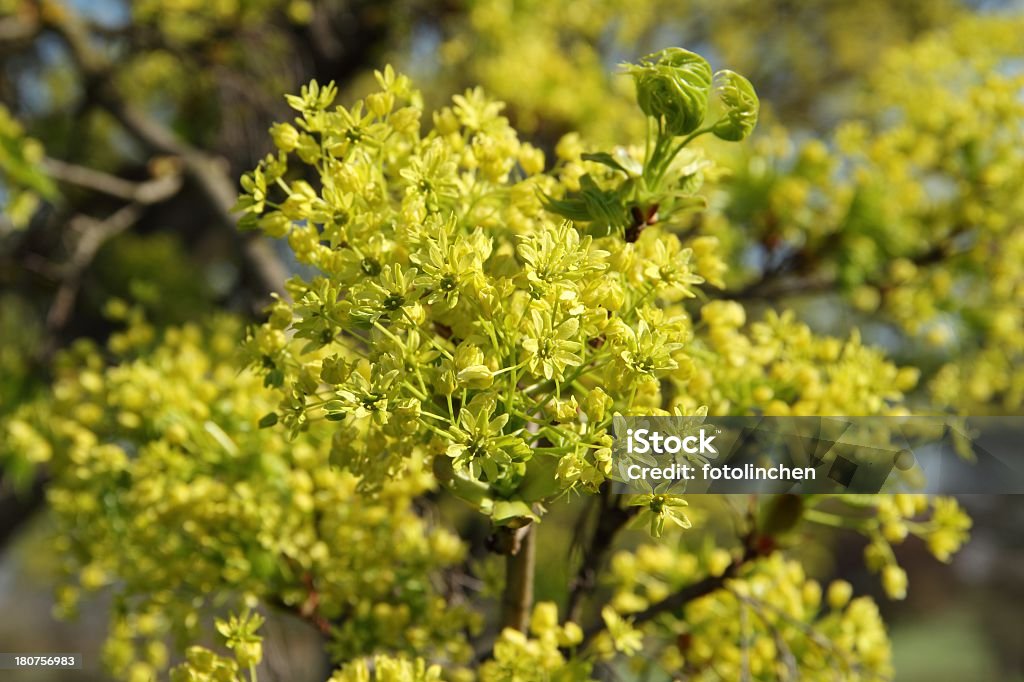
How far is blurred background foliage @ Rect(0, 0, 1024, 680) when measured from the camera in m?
2.38

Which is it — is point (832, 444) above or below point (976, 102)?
below

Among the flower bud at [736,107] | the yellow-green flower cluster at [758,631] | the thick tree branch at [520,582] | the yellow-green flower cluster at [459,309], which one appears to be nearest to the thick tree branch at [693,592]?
the yellow-green flower cluster at [758,631]

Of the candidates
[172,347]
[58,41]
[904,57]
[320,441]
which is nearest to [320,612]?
[320,441]

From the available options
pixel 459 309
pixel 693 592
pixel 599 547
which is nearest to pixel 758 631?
pixel 693 592

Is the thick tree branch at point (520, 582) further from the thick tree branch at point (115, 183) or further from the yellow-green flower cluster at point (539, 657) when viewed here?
the thick tree branch at point (115, 183)

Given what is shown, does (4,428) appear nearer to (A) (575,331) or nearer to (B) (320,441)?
(B) (320,441)

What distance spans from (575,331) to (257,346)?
1.32ft

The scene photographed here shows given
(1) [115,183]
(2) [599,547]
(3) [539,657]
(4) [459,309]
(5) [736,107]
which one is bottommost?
(3) [539,657]

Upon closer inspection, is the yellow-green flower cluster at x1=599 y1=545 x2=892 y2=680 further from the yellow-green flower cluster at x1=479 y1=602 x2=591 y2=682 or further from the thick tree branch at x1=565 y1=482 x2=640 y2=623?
the yellow-green flower cluster at x1=479 y1=602 x2=591 y2=682

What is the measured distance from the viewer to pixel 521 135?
Answer: 336 centimetres

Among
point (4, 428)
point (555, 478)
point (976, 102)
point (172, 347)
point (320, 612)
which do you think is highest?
point (976, 102)

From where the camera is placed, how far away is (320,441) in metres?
1.46

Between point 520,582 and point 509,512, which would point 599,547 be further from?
point 509,512

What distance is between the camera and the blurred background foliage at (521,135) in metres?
2.38
